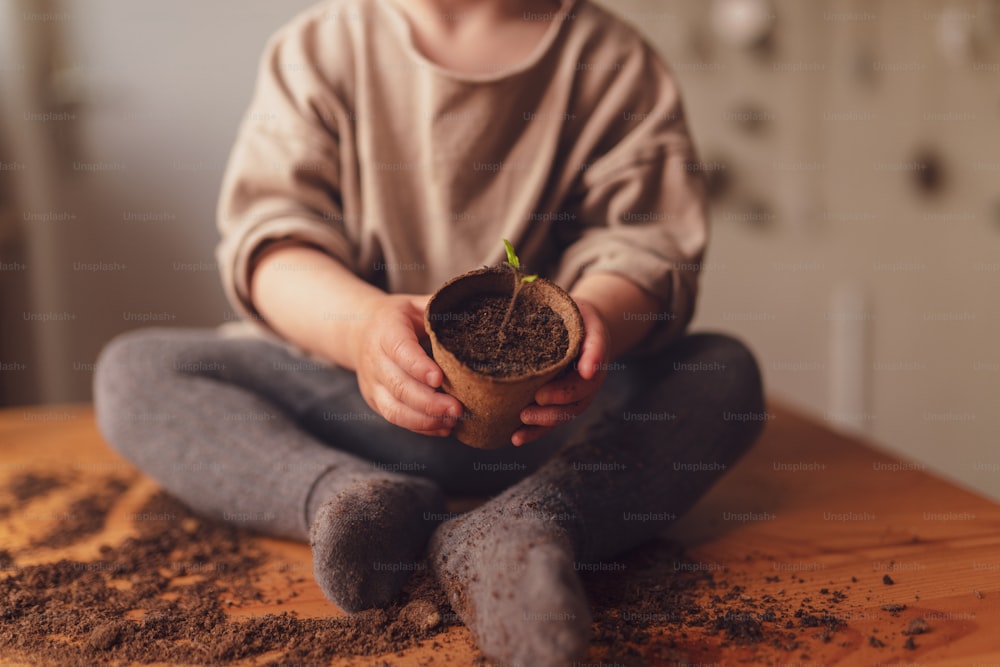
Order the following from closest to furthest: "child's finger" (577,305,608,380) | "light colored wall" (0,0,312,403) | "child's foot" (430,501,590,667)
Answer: "child's foot" (430,501,590,667), "child's finger" (577,305,608,380), "light colored wall" (0,0,312,403)

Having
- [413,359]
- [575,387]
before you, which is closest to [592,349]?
[575,387]

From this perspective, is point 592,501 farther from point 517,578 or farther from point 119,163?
point 119,163

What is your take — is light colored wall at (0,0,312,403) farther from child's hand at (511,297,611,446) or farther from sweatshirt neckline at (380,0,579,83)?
child's hand at (511,297,611,446)

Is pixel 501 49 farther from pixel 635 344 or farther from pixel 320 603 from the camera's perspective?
pixel 320 603

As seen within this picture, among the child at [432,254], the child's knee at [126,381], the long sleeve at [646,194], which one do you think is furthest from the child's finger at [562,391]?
the child's knee at [126,381]

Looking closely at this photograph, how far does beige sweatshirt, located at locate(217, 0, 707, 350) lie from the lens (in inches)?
40.7

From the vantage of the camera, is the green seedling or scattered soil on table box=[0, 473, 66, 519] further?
scattered soil on table box=[0, 473, 66, 519]

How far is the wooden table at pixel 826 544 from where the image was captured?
67cm

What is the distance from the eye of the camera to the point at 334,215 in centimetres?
106

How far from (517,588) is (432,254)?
0.54 meters

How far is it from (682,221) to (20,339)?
59.7 inches

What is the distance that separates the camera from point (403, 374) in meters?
0.71

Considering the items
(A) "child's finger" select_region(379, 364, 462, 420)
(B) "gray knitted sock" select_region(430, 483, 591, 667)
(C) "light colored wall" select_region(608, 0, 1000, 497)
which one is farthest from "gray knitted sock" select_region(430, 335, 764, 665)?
(C) "light colored wall" select_region(608, 0, 1000, 497)

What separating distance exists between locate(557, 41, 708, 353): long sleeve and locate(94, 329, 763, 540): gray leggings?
8 cm
